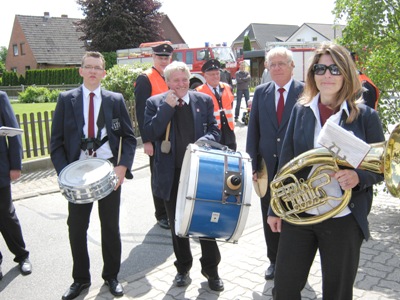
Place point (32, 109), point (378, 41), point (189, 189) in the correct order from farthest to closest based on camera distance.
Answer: point (32, 109) → point (378, 41) → point (189, 189)

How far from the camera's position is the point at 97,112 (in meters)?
3.74

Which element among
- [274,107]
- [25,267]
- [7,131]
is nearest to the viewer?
[7,131]

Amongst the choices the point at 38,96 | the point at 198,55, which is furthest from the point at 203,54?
the point at 38,96

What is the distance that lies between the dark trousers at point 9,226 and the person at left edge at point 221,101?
2.70m

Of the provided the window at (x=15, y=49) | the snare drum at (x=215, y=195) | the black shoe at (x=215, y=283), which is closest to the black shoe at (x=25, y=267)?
the black shoe at (x=215, y=283)

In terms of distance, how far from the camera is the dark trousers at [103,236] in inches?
144

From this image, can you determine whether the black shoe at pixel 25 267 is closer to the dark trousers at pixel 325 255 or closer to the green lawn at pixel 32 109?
the dark trousers at pixel 325 255

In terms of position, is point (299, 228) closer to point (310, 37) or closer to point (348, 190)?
point (348, 190)

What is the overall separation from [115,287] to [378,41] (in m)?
3.94

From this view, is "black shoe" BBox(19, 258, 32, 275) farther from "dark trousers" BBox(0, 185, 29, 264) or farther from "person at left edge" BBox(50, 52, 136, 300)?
"person at left edge" BBox(50, 52, 136, 300)

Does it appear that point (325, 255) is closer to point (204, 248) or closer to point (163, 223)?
point (204, 248)

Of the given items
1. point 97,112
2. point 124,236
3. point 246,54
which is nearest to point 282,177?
point 97,112

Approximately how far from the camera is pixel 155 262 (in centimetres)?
450

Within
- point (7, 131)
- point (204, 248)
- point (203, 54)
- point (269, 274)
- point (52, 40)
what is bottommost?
point (269, 274)
